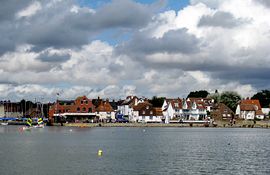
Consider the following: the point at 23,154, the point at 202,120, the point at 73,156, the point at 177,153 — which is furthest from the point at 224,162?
the point at 202,120

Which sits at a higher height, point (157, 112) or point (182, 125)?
point (157, 112)

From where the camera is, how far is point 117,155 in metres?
66.1

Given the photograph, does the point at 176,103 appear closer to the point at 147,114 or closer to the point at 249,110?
the point at 147,114

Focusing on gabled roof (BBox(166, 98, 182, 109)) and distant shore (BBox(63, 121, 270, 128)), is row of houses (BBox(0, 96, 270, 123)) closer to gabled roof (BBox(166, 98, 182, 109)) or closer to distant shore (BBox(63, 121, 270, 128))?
gabled roof (BBox(166, 98, 182, 109))

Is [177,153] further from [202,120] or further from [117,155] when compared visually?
[202,120]

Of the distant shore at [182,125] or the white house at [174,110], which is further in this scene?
the white house at [174,110]

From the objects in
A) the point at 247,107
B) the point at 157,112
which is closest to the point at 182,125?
the point at 157,112

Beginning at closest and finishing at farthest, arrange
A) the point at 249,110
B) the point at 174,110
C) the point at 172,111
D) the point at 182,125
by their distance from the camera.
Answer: the point at 182,125, the point at 174,110, the point at 172,111, the point at 249,110

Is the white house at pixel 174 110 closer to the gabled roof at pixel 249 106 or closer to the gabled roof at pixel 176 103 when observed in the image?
the gabled roof at pixel 176 103

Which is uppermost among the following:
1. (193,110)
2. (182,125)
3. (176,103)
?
(176,103)

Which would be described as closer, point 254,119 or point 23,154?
point 23,154

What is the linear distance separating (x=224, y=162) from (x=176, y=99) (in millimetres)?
134374

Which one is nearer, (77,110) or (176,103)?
(176,103)

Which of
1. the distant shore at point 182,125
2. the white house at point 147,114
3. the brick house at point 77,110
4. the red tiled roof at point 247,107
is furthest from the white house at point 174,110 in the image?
the brick house at point 77,110
